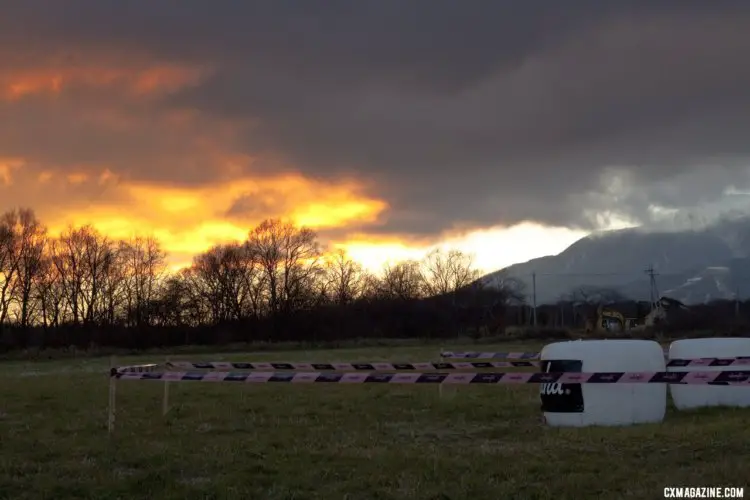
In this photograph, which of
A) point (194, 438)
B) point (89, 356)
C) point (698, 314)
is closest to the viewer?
point (194, 438)

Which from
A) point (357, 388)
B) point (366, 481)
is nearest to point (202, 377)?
point (366, 481)

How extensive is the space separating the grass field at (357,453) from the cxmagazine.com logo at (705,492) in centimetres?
17

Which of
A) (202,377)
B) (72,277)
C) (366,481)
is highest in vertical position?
(72,277)

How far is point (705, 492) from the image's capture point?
7.53 meters

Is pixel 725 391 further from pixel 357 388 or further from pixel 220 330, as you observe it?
pixel 220 330

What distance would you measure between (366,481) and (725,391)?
9.33 metres

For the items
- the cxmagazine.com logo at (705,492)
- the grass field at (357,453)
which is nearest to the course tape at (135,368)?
Result: the grass field at (357,453)

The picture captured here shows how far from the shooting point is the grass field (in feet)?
26.9

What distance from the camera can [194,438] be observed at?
39.9 ft

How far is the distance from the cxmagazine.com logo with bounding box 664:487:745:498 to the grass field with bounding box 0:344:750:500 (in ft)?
0.54

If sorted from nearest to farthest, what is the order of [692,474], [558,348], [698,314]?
[692,474] < [558,348] < [698,314]

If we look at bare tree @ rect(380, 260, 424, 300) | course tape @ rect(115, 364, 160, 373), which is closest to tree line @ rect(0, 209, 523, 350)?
bare tree @ rect(380, 260, 424, 300)

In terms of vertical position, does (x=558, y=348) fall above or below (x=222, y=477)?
above

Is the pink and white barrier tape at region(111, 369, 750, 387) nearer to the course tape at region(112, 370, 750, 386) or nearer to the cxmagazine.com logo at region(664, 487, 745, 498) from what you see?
the course tape at region(112, 370, 750, 386)
